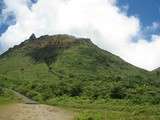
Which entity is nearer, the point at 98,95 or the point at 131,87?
the point at 98,95

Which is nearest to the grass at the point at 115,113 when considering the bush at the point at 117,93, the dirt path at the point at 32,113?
the dirt path at the point at 32,113

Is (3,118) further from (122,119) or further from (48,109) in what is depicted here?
(122,119)

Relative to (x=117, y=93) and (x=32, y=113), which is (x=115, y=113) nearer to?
(x=32, y=113)

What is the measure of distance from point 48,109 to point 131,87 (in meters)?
128

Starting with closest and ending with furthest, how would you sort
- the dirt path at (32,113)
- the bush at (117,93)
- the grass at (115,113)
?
1. the dirt path at (32,113)
2. the grass at (115,113)
3. the bush at (117,93)

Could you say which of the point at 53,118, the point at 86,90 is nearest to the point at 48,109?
the point at 53,118

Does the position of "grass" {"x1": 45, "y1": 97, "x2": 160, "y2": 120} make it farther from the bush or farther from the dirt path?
the bush

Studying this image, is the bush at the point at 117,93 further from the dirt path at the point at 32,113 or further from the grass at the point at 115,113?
the dirt path at the point at 32,113

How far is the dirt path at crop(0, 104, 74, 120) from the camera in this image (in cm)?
4381

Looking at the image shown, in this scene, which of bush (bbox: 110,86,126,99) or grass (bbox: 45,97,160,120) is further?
bush (bbox: 110,86,126,99)

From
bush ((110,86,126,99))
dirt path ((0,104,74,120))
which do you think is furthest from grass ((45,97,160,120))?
bush ((110,86,126,99))

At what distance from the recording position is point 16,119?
139ft

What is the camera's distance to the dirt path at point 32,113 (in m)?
43.8

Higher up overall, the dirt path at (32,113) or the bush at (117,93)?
the bush at (117,93)
